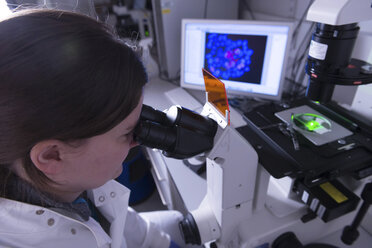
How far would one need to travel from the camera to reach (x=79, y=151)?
481 millimetres

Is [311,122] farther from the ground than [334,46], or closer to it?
closer to it

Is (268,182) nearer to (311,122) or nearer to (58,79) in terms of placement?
(311,122)

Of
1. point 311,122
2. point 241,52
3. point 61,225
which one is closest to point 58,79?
point 61,225

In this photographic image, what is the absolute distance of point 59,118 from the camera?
0.41 metres

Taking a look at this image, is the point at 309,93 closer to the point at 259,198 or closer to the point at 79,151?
the point at 259,198

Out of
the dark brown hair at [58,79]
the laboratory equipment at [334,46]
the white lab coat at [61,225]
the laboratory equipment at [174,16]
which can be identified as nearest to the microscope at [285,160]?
the laboratory equipment at [334,46]

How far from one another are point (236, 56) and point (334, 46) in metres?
0.78

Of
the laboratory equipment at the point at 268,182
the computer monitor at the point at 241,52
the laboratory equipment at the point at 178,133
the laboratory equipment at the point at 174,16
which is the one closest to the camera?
the laboratory equipment at the point at 178,133

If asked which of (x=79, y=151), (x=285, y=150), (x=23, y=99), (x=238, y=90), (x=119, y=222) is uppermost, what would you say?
(x=23, y=99)

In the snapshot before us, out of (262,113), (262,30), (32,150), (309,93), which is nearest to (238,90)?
(262,30)

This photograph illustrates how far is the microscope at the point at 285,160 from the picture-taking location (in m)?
0.51

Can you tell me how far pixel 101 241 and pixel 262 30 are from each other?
1124 millimetres

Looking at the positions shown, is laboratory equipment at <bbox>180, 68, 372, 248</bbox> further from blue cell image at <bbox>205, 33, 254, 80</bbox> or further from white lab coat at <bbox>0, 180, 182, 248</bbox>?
blue cell image at <bbox>205, 33, 254, 80</bbox>

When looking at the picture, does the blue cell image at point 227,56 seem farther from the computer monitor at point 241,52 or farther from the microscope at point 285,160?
the microscope at point 285,160
